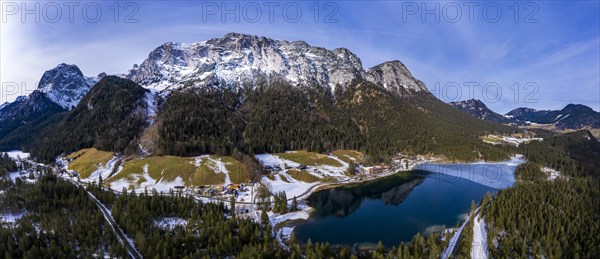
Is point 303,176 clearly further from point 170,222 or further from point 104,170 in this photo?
point 104,170

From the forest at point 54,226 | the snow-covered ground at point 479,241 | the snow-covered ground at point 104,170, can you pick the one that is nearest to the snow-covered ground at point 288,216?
the forest at point 54,226

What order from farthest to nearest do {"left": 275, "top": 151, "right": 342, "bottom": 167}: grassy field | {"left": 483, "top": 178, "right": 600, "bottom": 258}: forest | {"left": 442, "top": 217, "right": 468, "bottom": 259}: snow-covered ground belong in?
{"left": 275, "top": 151, "right": 342, "bottom": 167}: grassy field → {"left": 483, "top": 178, "right": 600, "bottom": 258}: forest → {"left": 442, "top": 217, "right": 468, "bottom": 259}: snow-covered ground

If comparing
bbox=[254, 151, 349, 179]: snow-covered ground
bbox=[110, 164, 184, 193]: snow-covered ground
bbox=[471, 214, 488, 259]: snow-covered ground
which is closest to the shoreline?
bbox=[254, 151, 349, 179]: snow-covered ground

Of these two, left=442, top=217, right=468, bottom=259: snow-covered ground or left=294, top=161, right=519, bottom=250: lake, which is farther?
left=294, top=161, right=519, bottom=250: lake

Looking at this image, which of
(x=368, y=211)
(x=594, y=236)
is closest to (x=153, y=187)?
(x=368, y=211)

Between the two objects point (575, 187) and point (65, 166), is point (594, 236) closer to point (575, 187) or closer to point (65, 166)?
point (575, 187)

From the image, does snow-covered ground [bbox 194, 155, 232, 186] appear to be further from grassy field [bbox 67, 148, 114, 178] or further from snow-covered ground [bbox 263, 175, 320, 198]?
grassy field [bbox 67, 148, 114, 178]
